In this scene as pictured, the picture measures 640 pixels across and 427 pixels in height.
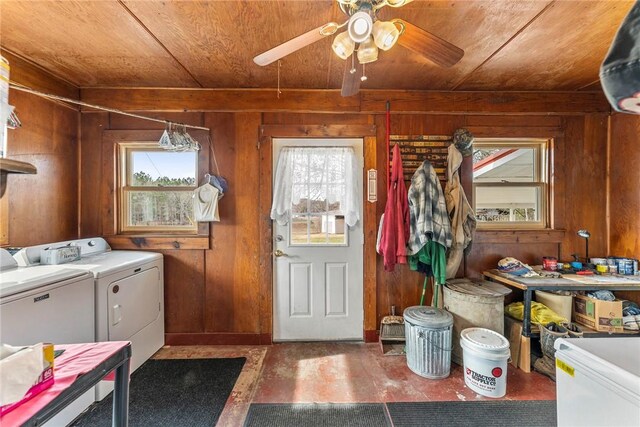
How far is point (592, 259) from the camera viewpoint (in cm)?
231

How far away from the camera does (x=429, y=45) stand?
4.29ft

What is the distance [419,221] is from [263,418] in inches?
70.8

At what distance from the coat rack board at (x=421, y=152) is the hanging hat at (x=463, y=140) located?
0.07m

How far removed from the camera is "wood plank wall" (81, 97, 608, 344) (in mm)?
2389

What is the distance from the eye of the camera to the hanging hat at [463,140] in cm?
231

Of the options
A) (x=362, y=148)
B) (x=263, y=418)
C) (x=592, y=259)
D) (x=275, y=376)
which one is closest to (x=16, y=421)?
(x=263, y=418)

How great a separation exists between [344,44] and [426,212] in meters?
1.43

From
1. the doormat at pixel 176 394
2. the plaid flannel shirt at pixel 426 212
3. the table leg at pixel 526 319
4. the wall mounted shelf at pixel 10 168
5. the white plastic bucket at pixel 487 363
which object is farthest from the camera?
the plaid flannel shirt at pixel 426 212

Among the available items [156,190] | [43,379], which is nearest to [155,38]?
[156,190]

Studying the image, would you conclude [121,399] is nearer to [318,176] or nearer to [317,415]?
[317,415]

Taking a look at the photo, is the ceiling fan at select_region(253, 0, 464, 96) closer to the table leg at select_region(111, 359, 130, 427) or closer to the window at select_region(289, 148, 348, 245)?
the window at select_region(289, 148, 348, 245)

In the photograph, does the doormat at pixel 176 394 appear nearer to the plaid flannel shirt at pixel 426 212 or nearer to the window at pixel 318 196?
the window at pixel 318 196

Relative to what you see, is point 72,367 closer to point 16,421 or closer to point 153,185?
point 16,421

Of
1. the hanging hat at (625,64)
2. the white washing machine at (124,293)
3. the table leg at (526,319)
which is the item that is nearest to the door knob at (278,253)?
the white washing machine at (124,293)
